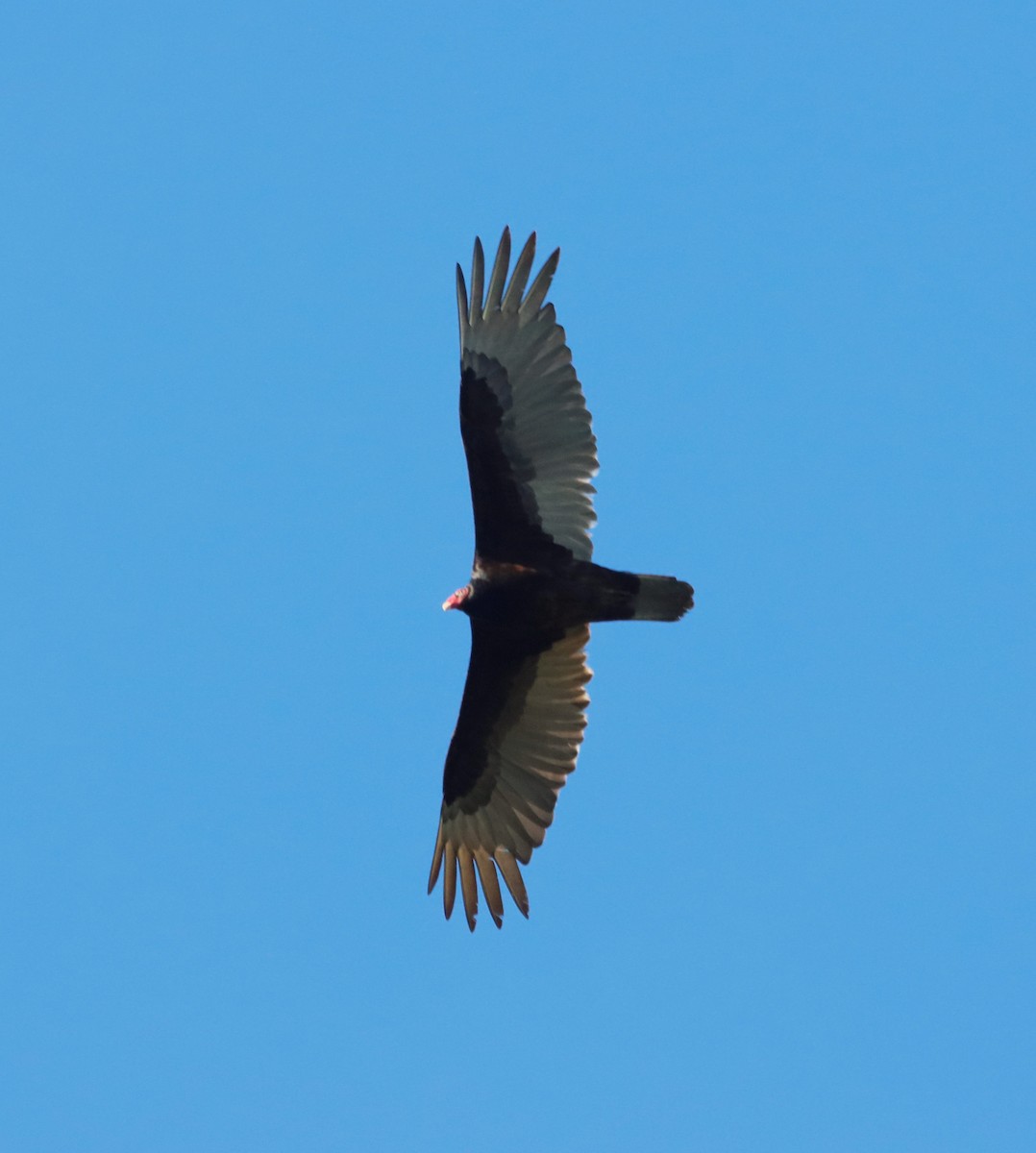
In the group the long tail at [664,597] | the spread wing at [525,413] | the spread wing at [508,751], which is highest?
the spread wing at [525,413]

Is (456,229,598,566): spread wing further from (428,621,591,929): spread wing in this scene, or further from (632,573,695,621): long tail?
(428,621,591,929): spread wing

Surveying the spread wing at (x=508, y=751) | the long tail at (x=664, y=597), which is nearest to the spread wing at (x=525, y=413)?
the long tail at (x=664, y=597)

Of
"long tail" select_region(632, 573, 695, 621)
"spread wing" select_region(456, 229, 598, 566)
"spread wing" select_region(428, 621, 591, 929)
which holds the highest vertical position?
"spread wing" select_region(456, 229, 598, 566)

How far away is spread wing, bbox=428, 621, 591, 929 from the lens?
12.7 meters

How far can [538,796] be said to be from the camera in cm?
1279

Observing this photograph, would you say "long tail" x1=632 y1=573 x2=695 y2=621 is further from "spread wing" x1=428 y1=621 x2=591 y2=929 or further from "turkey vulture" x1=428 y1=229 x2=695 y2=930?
"spread wing" x1=428 y1=621 x2=591 y2=929

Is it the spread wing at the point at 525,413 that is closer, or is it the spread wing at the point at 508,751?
the spread wing at the point at 525,413

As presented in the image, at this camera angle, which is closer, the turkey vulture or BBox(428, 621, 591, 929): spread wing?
the turkey vulture

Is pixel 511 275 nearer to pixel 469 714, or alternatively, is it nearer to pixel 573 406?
pixel 573 406

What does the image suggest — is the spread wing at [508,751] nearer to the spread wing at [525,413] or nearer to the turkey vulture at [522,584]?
the turkey vulture at [522,584]

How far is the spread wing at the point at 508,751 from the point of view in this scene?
1273cm

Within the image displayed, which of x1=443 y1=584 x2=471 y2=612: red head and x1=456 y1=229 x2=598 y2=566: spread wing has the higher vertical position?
x1=456 y1=229 x2=598 y2=566: spread wing

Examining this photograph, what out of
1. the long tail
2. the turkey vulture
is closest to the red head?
the turkey vulture

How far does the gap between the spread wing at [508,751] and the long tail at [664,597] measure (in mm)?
581
